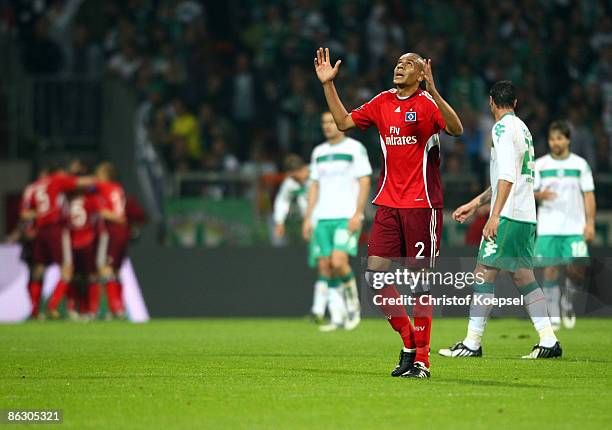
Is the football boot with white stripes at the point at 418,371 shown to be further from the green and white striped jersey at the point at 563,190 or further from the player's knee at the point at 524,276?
the green and white striped jersey at the point at 563,190

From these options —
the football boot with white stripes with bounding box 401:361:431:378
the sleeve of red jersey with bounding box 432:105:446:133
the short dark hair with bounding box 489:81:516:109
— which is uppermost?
the short dark hair with bounding box 489:81:516:109

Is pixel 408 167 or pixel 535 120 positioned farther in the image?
pixel 535 120

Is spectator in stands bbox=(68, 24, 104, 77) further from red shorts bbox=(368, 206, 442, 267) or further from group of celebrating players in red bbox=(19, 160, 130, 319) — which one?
red shorts bbox=(368, 206, 442, 267)

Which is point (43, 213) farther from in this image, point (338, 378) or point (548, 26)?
point (338, 378)

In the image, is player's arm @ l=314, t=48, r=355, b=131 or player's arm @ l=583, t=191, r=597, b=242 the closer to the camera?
player's arm @ l=314, t=48, r=355, b=131

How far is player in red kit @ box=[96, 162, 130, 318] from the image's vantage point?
20312 millimetres

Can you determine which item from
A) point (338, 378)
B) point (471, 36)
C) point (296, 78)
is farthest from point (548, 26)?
point (338, 378)

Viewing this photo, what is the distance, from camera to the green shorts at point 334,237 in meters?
16.0

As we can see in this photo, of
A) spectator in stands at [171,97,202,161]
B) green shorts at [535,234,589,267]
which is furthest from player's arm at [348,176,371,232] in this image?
spectator in stands at [171,97,202,161]

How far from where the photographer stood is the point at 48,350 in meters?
13.0

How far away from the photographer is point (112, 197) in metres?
20.4

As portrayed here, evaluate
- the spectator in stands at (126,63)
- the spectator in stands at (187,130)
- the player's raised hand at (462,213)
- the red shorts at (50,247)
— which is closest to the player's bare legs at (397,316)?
the player's raised hand at (462,213)

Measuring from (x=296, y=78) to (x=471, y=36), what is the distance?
11.6 feet

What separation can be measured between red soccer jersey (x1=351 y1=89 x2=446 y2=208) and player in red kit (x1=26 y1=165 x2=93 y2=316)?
11179 millimetres
